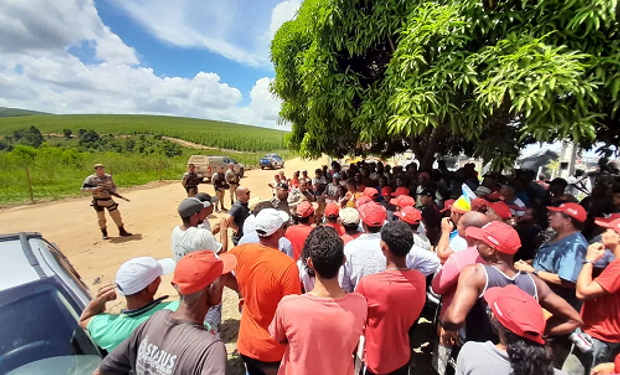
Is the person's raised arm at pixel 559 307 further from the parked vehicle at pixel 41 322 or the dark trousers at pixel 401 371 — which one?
the parked vehicle at pixel 41 322

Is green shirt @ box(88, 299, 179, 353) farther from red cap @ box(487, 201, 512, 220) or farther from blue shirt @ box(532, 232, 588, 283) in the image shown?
red cap @ box(487, 201, 512, 220)

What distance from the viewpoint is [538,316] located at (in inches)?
47.8

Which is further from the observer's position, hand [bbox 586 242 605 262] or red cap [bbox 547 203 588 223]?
red cap [bbox 547 203 588 223]

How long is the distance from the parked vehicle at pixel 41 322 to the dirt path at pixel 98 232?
1.91 metres

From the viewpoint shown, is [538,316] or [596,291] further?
[596,291]

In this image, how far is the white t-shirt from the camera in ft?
8.57

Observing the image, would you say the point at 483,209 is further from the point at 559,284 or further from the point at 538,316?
the point at 538,316

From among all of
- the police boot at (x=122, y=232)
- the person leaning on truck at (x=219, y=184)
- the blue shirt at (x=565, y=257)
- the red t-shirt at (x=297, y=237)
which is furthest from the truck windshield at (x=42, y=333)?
the person leaning on truck at (x=219, y=184)

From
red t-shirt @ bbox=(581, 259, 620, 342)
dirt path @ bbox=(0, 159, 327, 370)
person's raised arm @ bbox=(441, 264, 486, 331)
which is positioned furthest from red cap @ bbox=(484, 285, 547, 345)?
dirt path @ bbox=(0, 159, 327, 370)

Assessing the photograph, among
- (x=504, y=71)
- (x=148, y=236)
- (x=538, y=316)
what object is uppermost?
(x=504, y=71)

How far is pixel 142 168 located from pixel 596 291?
76.9 feet

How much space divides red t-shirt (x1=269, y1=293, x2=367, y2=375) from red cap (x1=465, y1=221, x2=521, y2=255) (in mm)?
1010

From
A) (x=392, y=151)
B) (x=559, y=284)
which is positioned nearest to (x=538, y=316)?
(x=559, y=284)

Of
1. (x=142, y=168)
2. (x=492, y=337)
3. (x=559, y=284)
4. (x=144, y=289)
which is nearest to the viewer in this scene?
(x=144, y=289)
